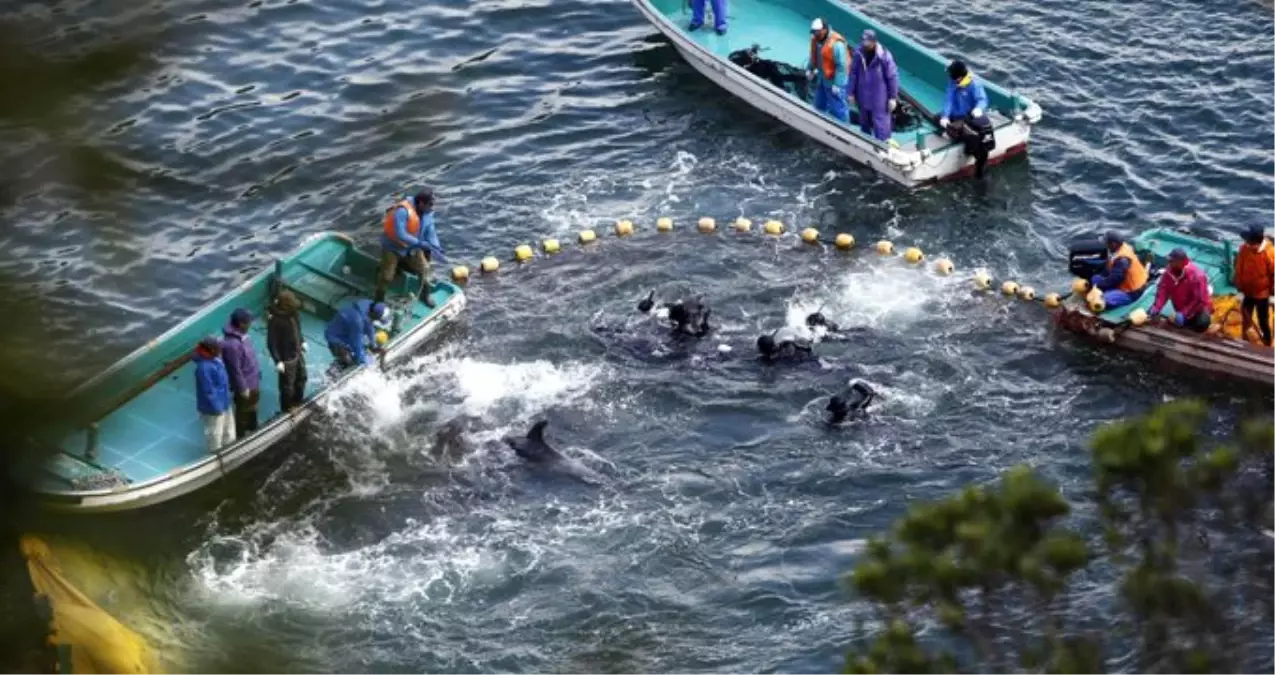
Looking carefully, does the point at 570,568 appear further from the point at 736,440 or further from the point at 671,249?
the point at 671,249

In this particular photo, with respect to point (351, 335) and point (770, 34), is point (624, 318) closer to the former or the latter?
point (351, 335)

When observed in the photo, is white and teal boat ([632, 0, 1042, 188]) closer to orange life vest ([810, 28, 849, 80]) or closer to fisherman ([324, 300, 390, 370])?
orange life vest ([810, 28, 849, 80])

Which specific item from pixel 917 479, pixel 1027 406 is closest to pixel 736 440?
pixel 917 479

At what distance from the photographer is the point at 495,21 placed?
1166 inches

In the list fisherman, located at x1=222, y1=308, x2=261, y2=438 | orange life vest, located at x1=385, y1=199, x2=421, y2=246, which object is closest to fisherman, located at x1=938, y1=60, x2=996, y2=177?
orange life vest, located at x1=385, y1=199, x2=421, y2=246

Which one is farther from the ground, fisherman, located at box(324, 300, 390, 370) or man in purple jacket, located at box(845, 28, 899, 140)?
man in purple jacket, located at box(845, 28, 899, 140)

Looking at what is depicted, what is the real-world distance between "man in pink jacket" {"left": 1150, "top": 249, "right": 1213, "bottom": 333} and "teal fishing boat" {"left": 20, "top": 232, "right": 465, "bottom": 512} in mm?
9307

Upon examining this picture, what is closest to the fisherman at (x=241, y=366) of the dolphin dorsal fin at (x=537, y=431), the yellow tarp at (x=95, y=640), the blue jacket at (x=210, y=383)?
the blue jacket at (x=210, y=383)

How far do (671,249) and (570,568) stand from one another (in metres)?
7.26

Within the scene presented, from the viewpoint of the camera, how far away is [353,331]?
20.0m

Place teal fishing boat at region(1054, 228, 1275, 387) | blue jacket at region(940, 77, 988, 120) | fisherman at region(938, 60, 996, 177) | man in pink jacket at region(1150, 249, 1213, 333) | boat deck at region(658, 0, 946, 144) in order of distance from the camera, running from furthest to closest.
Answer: boat deck at region(658, 0, 946, 144) < blue jacket at region(940, 77, 988, 120) < fisherman at region(938, 60, 996, 177) < man in pink jacket at region(1150, 249, 1213, 333) < teal fishing boat at region(1054, 228, 1275, 387)

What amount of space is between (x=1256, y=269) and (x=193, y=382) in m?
13.3

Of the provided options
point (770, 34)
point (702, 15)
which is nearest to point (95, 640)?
point (702, 15)

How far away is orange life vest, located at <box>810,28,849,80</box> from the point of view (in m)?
24.5
